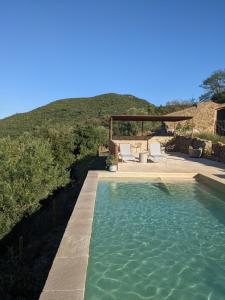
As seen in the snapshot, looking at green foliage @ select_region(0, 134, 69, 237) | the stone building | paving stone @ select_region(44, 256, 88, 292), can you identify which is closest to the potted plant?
green foliage @ select_region(0, 134, 69, 237)

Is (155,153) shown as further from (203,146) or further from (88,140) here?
(88,140)

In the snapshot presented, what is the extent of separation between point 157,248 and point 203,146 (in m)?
13.5

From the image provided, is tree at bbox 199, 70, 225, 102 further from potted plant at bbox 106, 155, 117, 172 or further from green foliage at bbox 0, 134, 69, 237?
potted plant at bbox 106, 155, 117, 172

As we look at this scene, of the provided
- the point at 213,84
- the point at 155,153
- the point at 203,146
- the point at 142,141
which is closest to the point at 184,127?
the point at 142,141

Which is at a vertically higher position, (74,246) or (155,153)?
(155,153)

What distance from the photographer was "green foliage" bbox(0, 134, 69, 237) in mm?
14926

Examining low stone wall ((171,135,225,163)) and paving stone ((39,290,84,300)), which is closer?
paving stone ((39,290,84,300))

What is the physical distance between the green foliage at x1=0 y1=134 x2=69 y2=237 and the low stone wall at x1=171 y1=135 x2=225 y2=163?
7.59 meters

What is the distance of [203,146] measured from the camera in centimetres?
1847

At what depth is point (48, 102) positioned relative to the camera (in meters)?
79.9

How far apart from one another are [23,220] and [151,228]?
31.3 feet

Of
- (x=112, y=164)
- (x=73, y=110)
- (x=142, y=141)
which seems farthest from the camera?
(x=73, y=110)

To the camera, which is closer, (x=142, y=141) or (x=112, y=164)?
(x=112, y=164)

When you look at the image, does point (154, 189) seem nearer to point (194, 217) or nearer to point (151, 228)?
point (194, 217)
